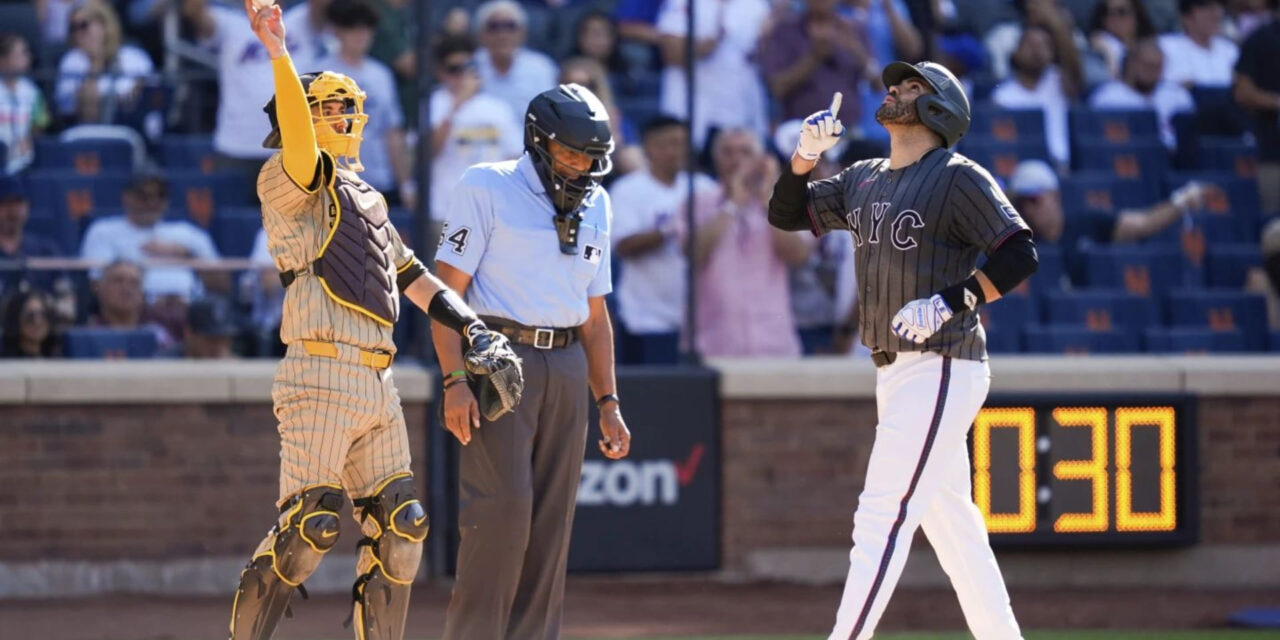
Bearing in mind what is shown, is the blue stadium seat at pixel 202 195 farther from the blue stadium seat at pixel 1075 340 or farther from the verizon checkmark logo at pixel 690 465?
the blue stadium seat at pixel 1075 340

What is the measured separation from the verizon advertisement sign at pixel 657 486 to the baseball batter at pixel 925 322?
3.36m

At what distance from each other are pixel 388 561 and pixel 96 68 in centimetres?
612

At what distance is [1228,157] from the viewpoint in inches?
429

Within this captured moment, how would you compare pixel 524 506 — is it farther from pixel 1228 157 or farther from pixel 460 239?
pixel 1228 157

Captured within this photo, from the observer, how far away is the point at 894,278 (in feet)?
17.3

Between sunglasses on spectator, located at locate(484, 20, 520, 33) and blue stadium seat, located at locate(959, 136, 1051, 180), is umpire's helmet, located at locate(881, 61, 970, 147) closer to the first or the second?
A: sunglasses on spectator, located at locate(484, 20, 520, 33)

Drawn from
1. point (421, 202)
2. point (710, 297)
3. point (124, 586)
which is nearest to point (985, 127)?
point (710, 297)

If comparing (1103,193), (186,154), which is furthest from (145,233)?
(1103,193)

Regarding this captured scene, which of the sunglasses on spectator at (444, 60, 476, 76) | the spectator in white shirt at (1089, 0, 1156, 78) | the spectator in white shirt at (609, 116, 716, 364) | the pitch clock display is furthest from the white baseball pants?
the spectator in white shirt at (1089, 0, 1156, 78)

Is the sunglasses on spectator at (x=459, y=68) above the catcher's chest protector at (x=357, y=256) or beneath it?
above

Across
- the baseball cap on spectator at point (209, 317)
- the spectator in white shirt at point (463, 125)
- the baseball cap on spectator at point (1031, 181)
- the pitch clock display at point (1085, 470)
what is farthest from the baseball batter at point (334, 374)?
the baseball cap on spectator at point (1031, 181)

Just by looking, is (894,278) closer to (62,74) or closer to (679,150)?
(679,150)

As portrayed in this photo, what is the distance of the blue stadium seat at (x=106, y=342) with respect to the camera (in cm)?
854

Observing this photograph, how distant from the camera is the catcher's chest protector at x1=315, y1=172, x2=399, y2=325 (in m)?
5.07
